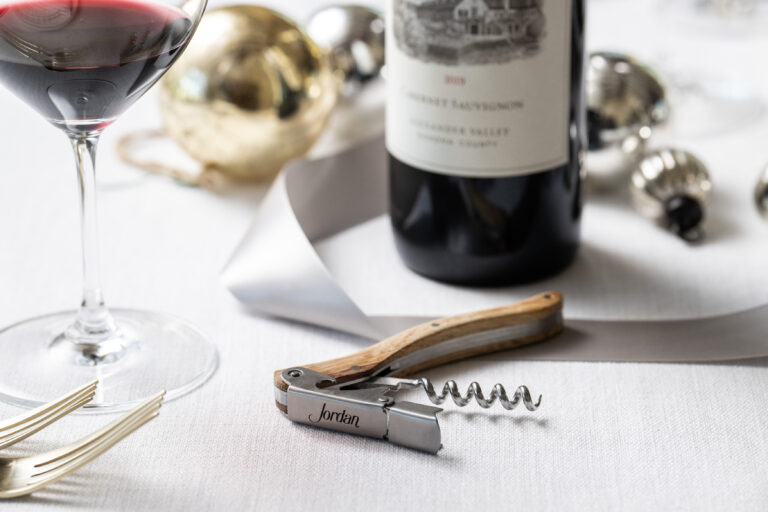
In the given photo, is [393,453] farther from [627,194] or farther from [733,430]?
[627,194]

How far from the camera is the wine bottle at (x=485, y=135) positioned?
0.79 m

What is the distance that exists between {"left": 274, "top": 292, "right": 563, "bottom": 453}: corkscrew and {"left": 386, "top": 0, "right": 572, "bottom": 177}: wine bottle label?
0.12 metres

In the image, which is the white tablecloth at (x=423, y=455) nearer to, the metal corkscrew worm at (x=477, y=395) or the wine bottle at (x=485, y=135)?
the metal corkscrew worm at (x=477, y=395)

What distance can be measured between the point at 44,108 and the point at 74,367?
0.57ft

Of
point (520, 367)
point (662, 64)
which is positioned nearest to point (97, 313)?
point (520, 367)

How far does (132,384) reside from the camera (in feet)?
2.36

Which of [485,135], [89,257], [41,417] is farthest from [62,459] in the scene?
[485,135]

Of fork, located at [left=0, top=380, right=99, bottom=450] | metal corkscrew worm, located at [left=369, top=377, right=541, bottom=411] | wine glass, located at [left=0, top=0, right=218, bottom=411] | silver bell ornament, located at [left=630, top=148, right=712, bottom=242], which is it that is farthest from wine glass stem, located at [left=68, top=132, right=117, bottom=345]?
silver bell ornament, located at [left=630, top=148, right=712, bottom=242]

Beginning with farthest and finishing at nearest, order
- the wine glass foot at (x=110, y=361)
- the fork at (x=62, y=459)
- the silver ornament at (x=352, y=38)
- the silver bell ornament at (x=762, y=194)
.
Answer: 1. the silver ornament at (x=352, y=38)
2. the silver bell ornament at (x=762, y=194)
3. the wine glass foot at (x=110, y=361)
4. the fork at (x=62, y=459)

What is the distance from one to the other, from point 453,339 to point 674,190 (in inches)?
12.8

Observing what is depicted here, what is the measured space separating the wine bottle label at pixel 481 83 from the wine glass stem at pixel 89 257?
0.80ft

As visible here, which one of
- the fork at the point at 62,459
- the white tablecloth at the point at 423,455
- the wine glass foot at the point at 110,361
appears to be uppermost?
the fork at the point at 62,459

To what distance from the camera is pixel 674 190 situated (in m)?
0.97

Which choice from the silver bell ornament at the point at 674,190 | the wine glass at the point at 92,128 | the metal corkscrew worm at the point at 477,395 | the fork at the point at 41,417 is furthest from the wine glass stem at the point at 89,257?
the silver bell ornament at the point at 674,190
